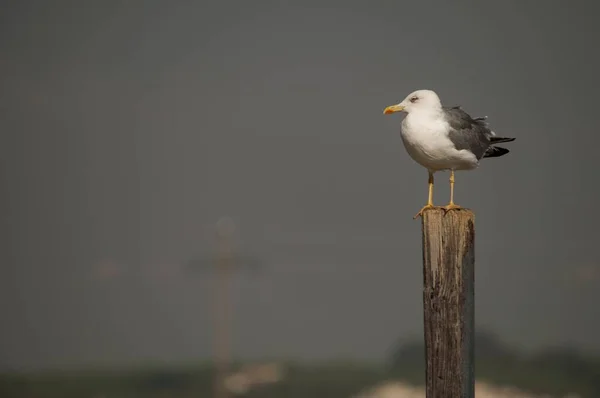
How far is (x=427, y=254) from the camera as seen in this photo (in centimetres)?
549

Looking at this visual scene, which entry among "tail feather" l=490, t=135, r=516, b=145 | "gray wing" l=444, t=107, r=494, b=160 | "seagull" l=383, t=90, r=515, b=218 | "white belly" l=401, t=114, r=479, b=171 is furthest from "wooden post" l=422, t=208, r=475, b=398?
"tail feather" l=490, t=135, r=516, b=145

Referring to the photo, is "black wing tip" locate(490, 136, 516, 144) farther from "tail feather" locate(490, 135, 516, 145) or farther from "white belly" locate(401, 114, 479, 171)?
"white belly" locate(401, 114, 479, 171)

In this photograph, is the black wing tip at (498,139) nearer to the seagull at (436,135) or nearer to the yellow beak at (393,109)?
the seagull at (436,135)

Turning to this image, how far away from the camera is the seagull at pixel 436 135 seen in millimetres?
7535

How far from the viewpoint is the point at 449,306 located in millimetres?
5320

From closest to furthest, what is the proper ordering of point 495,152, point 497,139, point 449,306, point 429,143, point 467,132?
point 449,306 < point 429,143 < point 467,132 < point 497,139 < point 495,152

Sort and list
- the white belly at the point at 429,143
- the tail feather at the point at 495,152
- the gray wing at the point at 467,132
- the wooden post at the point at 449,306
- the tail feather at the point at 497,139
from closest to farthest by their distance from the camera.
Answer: the wooden post at the point at 449,306, the white belly at the point at 429,143, the gray wing at the point at 467,132, the tail feather at the point at 497,139, the tail feather at the point at 495,152

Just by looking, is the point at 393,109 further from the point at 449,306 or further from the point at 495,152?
the point at 449,306

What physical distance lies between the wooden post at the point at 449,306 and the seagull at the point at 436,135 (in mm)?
1769

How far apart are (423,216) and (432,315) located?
77 centimetres

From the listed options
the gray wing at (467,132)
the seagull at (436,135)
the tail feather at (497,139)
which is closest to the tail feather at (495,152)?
the tail feather at (497,139)

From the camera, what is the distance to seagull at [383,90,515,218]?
24.7ft

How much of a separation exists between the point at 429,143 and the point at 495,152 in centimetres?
159

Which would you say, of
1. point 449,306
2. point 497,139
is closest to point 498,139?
point 497,139
